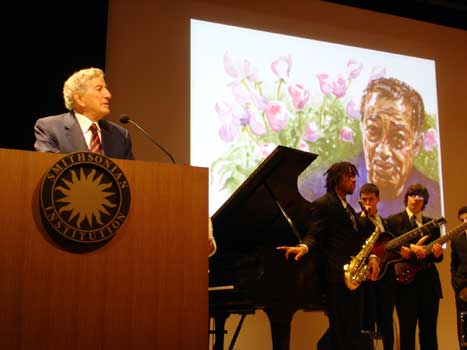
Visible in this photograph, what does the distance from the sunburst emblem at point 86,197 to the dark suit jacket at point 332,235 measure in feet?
6.12

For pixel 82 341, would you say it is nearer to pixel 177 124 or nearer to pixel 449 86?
pixel 177 124

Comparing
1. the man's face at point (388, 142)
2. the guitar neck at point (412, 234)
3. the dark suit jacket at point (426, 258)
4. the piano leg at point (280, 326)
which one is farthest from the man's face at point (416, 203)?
the piano leg at point (280, 326)

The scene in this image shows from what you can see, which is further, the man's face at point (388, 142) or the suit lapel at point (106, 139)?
the man's face at point (388, 142)

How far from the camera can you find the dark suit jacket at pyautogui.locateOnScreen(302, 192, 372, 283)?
3.78 meters

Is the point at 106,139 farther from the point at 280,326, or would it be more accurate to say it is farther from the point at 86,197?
the point at 280,326

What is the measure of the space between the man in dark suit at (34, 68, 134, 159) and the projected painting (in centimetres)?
243

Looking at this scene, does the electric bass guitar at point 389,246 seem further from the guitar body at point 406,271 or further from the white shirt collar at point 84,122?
the white shirt collar at point 84,122

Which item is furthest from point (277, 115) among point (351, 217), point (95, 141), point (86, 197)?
point (86, 197)

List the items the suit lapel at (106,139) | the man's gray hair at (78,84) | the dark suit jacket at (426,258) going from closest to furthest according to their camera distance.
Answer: the suit lapel at (106,139) → the man's gray hair at (78,84) → the dark suit jacket at (426,258)

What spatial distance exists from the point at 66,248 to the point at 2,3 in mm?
3388

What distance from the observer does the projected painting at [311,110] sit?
17.9ft

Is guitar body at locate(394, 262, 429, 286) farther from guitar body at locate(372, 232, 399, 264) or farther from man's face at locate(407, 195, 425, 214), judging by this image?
man's face at locate(407, 195, 425, 214)

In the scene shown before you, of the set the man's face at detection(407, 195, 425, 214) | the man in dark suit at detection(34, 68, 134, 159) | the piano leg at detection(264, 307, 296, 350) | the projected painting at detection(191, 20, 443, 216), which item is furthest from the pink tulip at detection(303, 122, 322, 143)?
the man in dark suit at detection(34, 68, 134, 159)

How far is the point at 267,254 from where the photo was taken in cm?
352
